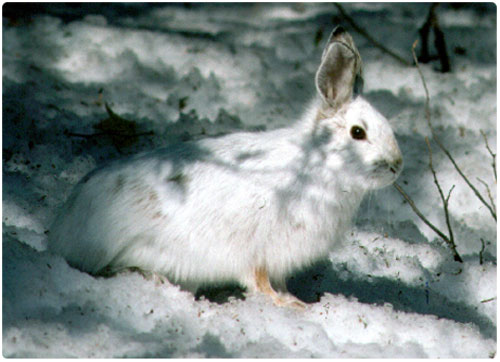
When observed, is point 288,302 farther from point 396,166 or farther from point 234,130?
point 234,130

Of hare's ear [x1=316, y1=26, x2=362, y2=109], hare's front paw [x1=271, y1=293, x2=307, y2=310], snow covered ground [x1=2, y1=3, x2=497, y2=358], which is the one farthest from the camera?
hare's front paw [x1=271, y1=293, x2=307, y2=310]

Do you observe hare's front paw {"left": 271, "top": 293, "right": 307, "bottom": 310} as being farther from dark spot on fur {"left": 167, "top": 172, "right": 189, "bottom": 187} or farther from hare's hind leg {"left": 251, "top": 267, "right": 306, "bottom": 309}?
dark spot on fur {"left": 167, "top": 172, "right": 189, "bottom": 187}

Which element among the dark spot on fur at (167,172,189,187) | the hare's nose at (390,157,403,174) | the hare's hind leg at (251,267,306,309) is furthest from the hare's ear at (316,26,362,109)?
the hare's hind leg at (251,267,306,309)

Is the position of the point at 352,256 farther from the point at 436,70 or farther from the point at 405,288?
the point at 436,70

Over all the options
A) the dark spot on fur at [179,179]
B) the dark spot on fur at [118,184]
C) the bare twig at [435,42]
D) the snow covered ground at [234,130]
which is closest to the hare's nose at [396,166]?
the snow covered ground at [234,130]

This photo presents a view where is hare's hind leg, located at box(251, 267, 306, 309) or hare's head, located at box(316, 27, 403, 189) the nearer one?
hare's head, located at box(316, 27, 403, 189)

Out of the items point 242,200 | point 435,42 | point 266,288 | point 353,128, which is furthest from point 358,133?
point 435,42

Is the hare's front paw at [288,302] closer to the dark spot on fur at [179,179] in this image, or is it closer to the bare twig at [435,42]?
the dark spot on fur at [179,179]
